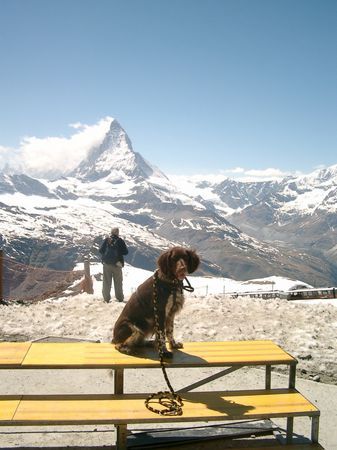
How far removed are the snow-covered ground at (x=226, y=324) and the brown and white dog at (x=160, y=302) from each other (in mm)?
5004

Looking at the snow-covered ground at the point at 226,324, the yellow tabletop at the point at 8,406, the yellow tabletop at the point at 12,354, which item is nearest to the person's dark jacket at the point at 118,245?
the snow-covered ground at the point at 226,324

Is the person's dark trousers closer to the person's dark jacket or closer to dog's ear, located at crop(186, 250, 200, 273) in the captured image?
the person's dark jacket

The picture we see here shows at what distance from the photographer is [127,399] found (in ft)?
17.3

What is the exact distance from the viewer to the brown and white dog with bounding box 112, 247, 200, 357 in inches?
229

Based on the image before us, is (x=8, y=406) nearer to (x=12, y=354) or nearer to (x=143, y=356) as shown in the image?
(x=12, y=354)

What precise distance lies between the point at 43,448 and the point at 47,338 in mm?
5380

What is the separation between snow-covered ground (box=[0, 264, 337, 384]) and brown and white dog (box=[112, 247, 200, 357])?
5.00 metres

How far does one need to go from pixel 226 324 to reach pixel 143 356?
23.7 feet

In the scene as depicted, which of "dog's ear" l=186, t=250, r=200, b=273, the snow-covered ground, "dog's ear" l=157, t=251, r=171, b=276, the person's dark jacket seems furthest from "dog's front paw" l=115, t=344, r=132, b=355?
the person's dark jacket

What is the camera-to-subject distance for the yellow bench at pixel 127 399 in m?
4.73

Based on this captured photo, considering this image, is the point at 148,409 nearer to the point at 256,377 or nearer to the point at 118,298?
the point at 256,377

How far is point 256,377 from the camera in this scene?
9430 mm

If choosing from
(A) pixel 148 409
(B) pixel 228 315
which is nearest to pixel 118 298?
(B) pixel 228 315

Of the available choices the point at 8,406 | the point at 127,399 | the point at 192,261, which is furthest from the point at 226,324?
the point at 8,406
